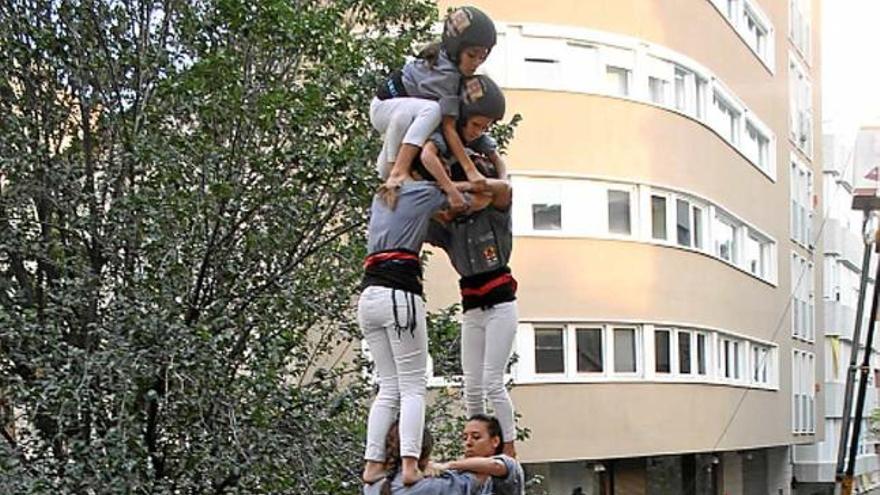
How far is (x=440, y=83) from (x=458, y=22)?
205 mm

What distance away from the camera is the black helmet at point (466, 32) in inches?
173

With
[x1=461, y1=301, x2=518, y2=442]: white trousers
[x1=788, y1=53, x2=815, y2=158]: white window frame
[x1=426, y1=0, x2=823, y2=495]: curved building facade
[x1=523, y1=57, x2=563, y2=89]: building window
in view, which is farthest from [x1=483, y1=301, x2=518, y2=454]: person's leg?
[x1=788, y1=53, x2=815, y2=158]: white window frame

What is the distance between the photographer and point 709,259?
20094 mm

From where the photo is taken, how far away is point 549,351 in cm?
1683

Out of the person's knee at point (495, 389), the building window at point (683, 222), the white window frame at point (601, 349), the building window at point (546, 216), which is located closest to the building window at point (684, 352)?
the building window at point (683, 222)

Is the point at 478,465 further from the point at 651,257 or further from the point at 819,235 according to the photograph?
the point at 819,235

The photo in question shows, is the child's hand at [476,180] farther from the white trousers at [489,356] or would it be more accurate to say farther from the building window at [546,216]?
the building window at [546,216]

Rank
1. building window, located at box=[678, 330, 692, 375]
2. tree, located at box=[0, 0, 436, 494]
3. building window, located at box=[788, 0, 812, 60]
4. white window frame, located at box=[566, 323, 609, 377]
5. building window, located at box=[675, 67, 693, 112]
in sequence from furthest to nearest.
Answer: building window, located at box=[788, 0, 812, 60]
building window, located at box=[675, 67, 693, 112]
building window, located at box=[678, 330, 692, 375]
white window frame, located at box=[566, 323, 609, 377]
tree, located at box=[0, 0, 436, 494]

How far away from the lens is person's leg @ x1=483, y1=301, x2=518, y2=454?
15.1 ft

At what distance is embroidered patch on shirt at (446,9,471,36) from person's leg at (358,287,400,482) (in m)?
0.85

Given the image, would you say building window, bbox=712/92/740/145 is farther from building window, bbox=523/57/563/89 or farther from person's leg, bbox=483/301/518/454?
person's leg, bbox=483/301/518/454

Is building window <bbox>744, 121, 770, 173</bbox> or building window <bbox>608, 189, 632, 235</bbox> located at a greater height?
building window <bbox>744, 121, 770, 173</bbox>

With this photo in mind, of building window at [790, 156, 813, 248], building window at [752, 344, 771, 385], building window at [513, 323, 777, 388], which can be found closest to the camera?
building window at [513, 323, 777, 388]

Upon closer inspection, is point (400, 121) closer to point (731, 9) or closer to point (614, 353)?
point (614, 353)
